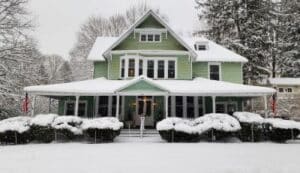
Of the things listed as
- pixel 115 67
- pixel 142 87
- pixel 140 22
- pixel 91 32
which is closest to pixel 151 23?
pixel 140 22

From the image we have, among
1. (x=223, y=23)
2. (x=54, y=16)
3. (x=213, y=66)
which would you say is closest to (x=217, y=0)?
(x=223, y=23)

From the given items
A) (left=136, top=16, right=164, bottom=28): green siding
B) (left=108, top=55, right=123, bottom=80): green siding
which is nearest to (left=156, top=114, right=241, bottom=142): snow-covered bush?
(left=108, top=55, right=123, bottom=80): green siding

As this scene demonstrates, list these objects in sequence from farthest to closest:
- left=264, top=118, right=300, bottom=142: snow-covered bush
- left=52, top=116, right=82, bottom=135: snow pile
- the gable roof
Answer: the gable roof, left=52, top=116, right=82, bottom=135: snow pile, left=264, top=118, right=300, bottom=142: snow-covered bush

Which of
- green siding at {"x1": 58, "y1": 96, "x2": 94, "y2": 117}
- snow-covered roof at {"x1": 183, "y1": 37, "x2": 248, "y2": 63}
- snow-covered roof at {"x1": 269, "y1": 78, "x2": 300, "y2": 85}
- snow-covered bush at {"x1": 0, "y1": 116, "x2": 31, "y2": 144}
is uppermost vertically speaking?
snow-covered roof at {"x1": 183, "y1": 37, "x2": 248, "y2": 63}

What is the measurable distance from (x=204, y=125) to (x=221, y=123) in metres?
0.94

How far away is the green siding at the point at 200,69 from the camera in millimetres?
22609

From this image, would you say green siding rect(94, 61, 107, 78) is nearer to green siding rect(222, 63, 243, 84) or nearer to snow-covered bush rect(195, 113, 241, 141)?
green siding rect(222, 63, 243, 84)

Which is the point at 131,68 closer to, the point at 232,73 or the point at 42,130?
the point at 42,130

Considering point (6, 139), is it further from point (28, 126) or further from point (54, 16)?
Answer: point (54, 16)

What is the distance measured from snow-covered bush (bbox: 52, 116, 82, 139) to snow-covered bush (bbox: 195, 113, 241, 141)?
7.05 m

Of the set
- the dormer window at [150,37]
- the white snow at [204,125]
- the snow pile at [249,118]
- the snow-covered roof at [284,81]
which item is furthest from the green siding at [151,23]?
the snow-covered roof at [284,81]

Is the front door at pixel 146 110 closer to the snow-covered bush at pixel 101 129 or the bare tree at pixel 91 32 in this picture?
the snow-covered bush at pixel 101 129

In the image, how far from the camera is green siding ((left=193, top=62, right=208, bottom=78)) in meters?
22.6

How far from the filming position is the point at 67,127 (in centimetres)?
1512
